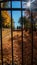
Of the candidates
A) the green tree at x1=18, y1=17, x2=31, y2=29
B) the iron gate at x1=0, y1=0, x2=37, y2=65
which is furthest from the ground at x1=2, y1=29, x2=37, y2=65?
the green tree at x1=18, y1=17, x2=31, y2=29

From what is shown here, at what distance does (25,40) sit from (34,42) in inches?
12.5

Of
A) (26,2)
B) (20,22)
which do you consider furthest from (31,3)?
(20,22)

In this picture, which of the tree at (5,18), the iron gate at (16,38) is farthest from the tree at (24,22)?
the tree at (5,18)

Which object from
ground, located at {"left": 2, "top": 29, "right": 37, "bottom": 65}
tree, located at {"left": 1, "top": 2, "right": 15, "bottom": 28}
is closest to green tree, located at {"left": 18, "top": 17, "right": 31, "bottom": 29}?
ground, located at {"left": 2, "top": 29, "right": 37, "bottom": 65}

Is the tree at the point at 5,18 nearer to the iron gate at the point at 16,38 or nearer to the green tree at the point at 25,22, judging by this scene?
the iron gate at the point at 16,38

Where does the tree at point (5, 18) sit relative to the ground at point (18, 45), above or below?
above

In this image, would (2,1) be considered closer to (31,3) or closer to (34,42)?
(31,3)

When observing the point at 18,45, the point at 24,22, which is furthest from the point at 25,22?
the point at 18,45

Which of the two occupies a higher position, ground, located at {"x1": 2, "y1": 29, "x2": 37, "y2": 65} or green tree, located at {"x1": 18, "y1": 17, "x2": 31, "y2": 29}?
green tree, located at {"x1": 18, "y1": 17, "x2": 31, "y2": 29}

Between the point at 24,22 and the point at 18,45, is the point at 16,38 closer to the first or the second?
the point at 18,45

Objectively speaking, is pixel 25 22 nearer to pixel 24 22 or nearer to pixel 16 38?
pixel 24 22

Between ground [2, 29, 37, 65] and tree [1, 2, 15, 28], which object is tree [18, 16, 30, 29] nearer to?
ground [2, 29, 37, 65]

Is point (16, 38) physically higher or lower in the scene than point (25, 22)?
lower

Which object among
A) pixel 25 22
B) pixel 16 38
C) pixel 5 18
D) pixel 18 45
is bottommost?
pixel 18 45
